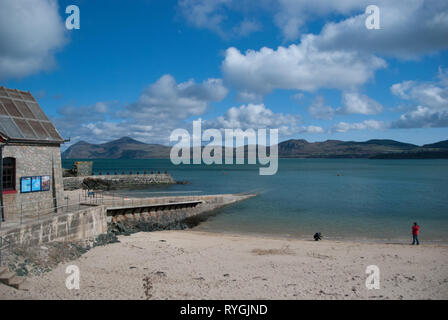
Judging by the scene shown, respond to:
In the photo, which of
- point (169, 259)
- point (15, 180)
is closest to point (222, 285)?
point (169, 259)

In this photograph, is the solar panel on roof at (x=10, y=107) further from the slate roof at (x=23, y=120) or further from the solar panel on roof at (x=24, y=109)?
the solar panel on roof at (x=24, y=109)

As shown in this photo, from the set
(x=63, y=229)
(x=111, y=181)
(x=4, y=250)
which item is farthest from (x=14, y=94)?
(x=111, y=181)

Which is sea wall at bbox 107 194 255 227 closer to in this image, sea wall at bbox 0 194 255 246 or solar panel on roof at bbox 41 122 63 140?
sea wall at bbox 0 194 255 246

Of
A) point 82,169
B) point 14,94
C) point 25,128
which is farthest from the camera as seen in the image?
point 82,169

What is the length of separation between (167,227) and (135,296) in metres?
14.6

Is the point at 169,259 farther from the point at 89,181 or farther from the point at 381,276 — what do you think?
the point at 89,181

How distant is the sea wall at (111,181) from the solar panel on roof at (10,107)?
33.9 metres

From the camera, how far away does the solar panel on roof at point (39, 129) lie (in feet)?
54.6

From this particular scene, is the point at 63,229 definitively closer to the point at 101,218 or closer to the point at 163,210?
the point at 101,218

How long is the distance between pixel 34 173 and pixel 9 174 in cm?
122

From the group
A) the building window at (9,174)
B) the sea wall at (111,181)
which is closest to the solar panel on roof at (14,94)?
the building window at (9,174)

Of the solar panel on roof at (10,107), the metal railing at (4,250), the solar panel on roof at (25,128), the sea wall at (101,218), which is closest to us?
the metal railing at (4,250)

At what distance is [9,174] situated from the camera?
15.1 meters

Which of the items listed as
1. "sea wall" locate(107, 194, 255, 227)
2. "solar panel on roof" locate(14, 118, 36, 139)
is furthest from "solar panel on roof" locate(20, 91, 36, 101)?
"sea wall" locate(107, 194, 255, 227)
